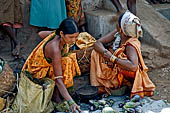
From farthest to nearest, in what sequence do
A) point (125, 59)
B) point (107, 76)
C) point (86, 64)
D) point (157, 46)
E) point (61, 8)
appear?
point (157, 46), point (61, 8), point (86, 64), point (107, 76), point (125, 59)

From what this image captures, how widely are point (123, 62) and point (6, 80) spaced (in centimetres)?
146

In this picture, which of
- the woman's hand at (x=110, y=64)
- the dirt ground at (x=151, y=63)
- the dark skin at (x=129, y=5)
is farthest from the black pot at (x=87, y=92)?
the dark skin at (x=129, y=5)

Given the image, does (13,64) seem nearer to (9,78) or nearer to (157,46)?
(9,78)

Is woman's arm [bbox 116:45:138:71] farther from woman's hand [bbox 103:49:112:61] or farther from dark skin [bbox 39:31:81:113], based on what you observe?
dark skin [bbox 39:31:81:113]

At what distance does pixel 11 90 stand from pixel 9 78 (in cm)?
15

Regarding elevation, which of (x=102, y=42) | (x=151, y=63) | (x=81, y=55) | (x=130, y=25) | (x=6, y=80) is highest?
(x=130, y=25)

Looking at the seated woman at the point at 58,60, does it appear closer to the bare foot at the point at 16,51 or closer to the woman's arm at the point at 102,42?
the woman's arm at the point at 102,42

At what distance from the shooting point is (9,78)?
13.4ft

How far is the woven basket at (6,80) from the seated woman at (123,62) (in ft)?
3.47

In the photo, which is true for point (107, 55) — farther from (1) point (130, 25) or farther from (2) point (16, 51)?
(2) point (16, 51)

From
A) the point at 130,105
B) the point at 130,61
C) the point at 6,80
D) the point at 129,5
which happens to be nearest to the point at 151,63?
the point at 129,5

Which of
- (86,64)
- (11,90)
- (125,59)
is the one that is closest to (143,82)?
(125,59)

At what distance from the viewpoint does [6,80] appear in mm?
4016

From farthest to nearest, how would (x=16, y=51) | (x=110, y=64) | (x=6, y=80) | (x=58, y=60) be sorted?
1. (x=16, y=51)
2. (x=110, y=64)
3. (x=6, y=80)
4. (x=58, y=60)
